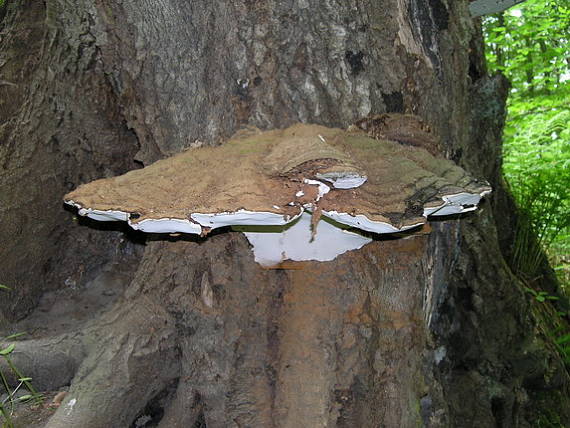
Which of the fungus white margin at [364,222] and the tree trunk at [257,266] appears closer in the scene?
the fungus white margin at [364,222]

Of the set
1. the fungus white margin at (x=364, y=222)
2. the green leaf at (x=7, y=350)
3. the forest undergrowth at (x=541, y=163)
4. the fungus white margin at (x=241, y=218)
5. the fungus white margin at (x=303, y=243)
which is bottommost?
the forest undergrowth at (x=541, y=163)

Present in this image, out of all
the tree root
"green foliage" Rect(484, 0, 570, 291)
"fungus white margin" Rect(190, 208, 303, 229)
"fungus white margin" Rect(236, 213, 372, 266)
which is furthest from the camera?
"green foliage" Rect(484, 0, 570, 291)

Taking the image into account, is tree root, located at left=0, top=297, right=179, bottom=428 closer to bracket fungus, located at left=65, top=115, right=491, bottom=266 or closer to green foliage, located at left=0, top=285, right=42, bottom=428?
green foliage, located at left=0, top=285, right=42, bottom=428

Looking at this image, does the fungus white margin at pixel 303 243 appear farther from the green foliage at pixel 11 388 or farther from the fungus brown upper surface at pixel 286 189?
the green foliage at pixel 11 388

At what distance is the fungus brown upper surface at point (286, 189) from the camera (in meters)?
1.36

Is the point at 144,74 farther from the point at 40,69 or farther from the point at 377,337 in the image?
the point at 377,337

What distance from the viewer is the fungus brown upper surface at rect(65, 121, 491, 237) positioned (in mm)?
1356

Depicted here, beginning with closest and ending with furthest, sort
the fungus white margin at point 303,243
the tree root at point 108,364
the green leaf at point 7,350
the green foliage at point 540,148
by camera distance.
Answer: the fungus white margin at point 303,243 → the tree root at point 108,364 → the green leaf at point 7,350 → the green foliage at point 540,148

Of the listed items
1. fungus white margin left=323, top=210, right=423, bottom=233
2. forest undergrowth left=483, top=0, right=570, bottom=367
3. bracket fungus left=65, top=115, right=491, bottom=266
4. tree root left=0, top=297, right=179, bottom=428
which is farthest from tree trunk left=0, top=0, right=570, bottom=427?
forest undergrowth left=483, top=0, right=570, bottom=367

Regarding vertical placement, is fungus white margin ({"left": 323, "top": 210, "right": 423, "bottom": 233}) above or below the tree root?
above

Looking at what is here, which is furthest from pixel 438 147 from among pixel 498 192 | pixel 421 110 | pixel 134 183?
Result: pixel 498 192

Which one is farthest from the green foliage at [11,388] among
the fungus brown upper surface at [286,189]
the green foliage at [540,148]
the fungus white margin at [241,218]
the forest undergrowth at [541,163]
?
the green foliage at [540,148]

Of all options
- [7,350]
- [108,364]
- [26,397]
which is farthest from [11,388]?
[108,364]

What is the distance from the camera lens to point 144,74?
7.68 feet
